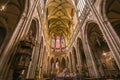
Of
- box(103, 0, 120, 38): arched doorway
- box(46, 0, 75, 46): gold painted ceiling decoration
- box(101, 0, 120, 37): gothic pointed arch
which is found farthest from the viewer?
box(46, 0, 75, 46): gold painted ceiling decoration

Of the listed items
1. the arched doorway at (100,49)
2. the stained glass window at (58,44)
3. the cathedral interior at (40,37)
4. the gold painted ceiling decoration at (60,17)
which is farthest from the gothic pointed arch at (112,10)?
the stained glass window at (58,44)

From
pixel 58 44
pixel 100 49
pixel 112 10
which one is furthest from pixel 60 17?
pixel 112 10

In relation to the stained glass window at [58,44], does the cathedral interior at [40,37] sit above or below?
below

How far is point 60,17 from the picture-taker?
2472 centimetres

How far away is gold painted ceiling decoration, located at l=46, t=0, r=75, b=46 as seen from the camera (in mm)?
21397

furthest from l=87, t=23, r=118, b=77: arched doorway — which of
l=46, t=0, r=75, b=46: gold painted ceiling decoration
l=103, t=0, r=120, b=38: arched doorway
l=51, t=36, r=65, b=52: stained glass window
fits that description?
l=51, t=36, r=65, b=52: stained glass window

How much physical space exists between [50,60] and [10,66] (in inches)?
701

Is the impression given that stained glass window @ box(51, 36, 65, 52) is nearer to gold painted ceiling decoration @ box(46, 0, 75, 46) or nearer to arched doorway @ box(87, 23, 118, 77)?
gold painted ceiling decoration @ box(46, 0, 75, 46)

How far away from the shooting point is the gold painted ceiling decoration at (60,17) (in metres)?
21.4

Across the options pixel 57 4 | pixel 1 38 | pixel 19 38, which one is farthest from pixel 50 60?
pixel 19 38

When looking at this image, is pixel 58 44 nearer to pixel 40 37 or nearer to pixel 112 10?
pixel 40 37

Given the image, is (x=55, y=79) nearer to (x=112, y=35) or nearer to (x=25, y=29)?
(x=25, y=29)

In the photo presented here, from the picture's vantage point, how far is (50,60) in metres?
23.8

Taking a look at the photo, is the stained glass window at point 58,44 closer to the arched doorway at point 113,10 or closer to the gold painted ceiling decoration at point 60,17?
the gold painted ceiling decoration at point 60,17
